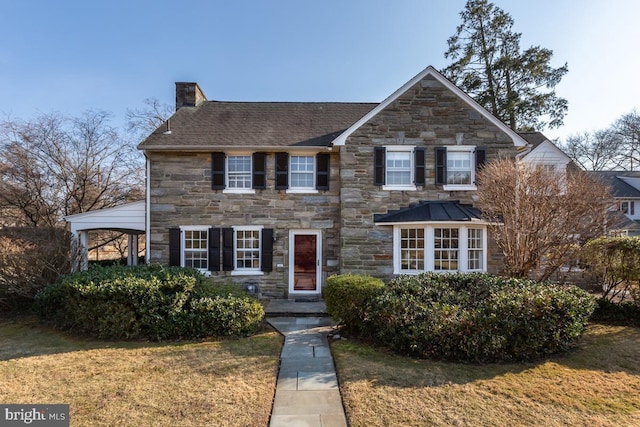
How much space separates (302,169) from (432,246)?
512 centimetres

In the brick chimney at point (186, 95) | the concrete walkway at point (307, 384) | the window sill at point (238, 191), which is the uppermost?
the brick chimney at point (186, 95)

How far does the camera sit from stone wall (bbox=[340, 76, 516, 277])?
34.0ft

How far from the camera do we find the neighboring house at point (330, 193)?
1032cm

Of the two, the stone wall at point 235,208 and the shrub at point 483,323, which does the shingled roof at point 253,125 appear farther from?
the shrub at point 483,323

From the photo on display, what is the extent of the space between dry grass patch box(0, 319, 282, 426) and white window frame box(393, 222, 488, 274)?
5.05 m

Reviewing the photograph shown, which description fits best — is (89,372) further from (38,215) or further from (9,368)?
(38,215)

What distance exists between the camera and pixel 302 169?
11258 millimetres

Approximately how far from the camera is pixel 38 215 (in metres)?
14.1

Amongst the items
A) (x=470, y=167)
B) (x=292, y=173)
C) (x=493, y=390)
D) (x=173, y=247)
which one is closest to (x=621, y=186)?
(x=470, y=167)

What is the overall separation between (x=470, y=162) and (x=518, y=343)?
6527mm

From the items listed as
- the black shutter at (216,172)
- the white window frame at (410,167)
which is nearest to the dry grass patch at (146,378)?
the black shutter at (216,172)

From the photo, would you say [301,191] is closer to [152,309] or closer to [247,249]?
[247,249]

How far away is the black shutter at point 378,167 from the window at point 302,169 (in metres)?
2.21

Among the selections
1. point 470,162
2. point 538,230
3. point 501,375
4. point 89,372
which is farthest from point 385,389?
point 470,162
